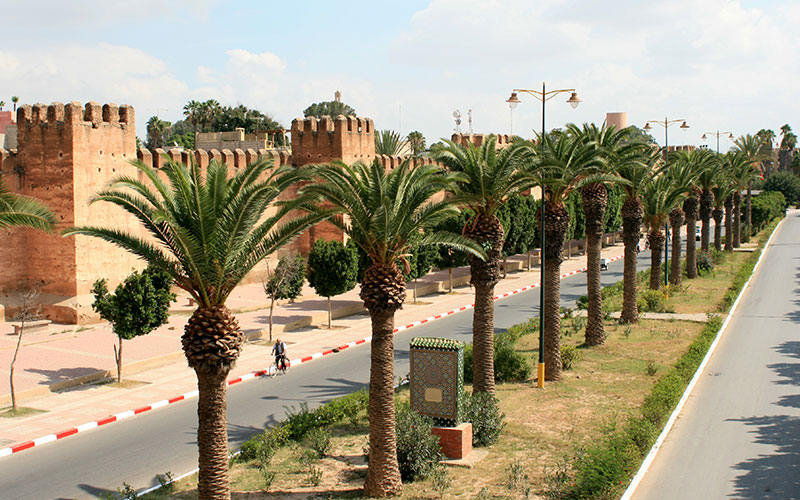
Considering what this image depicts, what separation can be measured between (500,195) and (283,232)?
747 cm

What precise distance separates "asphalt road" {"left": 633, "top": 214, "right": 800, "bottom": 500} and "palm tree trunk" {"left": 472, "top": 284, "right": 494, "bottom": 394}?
420cm

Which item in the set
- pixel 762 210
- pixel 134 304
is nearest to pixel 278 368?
pixel 134 304

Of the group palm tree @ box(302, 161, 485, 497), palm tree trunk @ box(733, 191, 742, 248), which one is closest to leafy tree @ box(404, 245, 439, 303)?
palm tree @ box(302, 161, 485, 497)

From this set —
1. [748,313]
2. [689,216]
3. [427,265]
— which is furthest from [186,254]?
[689,216]

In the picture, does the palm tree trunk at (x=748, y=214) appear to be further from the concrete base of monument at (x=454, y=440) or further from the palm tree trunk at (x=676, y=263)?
the concrete base of monument at (x=454, y=440)

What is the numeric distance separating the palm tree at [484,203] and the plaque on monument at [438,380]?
3031 mm

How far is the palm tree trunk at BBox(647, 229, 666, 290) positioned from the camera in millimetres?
32500

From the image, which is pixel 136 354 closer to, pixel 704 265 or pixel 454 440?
pixel 454 440

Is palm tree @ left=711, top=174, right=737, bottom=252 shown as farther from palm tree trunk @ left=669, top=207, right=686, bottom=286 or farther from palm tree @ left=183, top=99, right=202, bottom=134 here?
palm tree @ left=183, top=99, right=202, bottom=134

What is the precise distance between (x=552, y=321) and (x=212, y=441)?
483 inches

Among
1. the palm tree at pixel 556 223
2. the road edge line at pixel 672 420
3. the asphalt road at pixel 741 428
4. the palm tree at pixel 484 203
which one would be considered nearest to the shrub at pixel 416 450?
the road edge line at pixel 672 420

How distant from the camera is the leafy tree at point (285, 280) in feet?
89.5

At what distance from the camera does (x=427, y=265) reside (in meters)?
35.5

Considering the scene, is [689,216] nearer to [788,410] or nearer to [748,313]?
[748,313]
